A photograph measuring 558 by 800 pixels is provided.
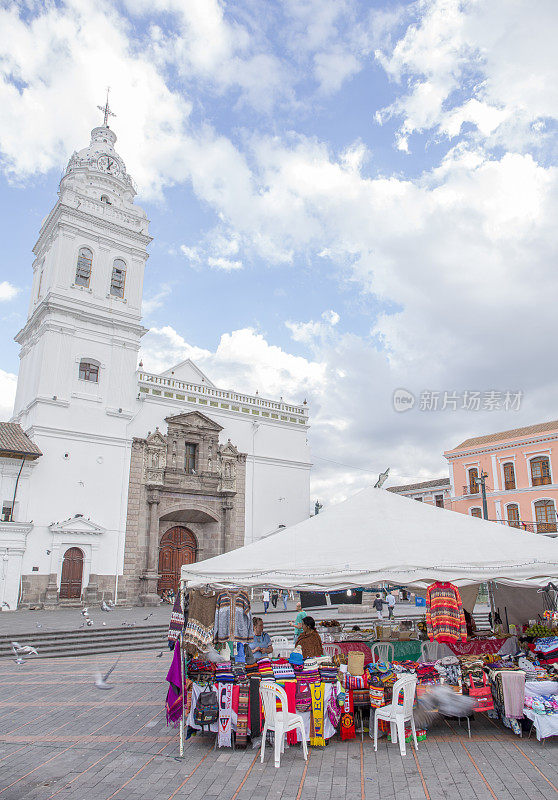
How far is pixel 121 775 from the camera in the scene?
571 centimetres

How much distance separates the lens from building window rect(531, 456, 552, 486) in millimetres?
30938

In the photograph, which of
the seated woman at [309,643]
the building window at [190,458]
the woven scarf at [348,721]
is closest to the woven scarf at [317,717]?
the woven scarf at [348,721]

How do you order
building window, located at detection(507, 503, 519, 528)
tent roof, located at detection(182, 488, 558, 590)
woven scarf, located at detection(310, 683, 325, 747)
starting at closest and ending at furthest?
woven scarf, located at detection(310, 683, 325, 747) → tent roof, located at detection(182, 488, 558, 590) → building window, located at detection(507, 503, 519, 528)

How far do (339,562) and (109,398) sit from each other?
19.6 m

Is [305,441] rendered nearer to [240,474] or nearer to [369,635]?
[240,474]

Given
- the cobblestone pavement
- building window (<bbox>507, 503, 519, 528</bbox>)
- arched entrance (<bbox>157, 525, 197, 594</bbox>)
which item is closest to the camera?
the cobblestone pavement

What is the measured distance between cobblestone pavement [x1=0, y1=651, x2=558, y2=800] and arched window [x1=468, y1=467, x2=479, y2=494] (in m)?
28.0

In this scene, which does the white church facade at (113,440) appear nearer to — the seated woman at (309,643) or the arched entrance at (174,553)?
the arched entrance at (174,553)

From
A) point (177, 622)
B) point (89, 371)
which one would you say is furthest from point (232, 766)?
point (89, 371)

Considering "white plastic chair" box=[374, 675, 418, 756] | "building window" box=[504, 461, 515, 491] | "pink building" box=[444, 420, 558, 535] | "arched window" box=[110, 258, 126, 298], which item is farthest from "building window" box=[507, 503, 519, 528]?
"white plastic chair" box=[374, 675, 418, 756]

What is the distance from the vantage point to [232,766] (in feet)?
19.9

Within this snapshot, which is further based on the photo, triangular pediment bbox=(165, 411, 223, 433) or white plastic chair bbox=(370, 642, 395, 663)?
triangular pediment bbox=(165, 411, 223, 433)

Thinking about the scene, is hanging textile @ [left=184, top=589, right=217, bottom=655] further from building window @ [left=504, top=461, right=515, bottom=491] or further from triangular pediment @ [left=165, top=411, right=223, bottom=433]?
building window @ [left=504, top=461, right=515, bottom=491]

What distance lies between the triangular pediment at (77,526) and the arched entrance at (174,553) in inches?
149
